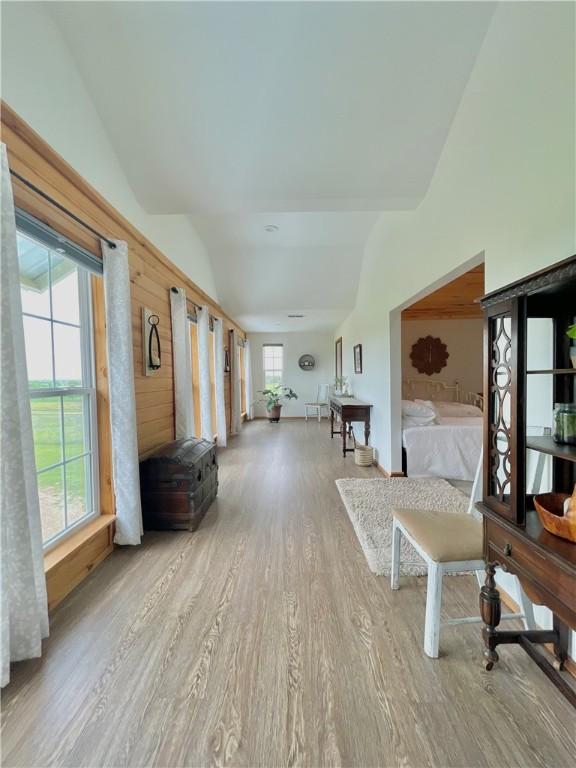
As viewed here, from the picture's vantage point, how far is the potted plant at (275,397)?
8578mm

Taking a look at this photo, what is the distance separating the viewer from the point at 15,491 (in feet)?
4.44

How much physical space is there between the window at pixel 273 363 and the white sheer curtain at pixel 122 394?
6.98 meters

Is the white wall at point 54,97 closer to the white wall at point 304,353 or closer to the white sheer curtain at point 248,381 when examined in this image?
the white sheer curtain at point 248,381

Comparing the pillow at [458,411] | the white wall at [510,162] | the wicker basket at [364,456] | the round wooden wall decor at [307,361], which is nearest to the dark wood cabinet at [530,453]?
the white wall at [510,162]

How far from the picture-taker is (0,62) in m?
1.37

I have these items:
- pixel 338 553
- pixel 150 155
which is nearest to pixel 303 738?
pixel 338 553

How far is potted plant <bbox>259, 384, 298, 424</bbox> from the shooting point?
28.1ft

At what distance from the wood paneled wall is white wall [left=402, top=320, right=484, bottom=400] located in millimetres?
4526

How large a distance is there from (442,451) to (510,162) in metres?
3.01

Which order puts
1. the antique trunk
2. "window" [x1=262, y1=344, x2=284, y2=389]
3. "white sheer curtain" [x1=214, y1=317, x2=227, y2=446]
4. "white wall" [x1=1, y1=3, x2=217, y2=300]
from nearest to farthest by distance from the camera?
"white wall" [x1=1, y1=3, x2=217, y2=300]
the antique trunk
"white sheer curtain" [x1=214, y1=317, x2=227, y2=446]
"window" [x1=262, y1=344, x2=284, y2=389]

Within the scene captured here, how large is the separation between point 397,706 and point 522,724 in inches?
16.6

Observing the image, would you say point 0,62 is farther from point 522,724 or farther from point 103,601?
point 522,724

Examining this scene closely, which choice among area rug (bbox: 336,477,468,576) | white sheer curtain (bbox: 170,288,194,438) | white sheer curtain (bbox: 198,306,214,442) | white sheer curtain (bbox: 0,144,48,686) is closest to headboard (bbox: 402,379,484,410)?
area rug (bbox: 336,477,468,576)

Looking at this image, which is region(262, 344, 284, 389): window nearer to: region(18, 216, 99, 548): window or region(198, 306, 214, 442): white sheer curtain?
region(198, 306, 214, 442): white sheer curtain
